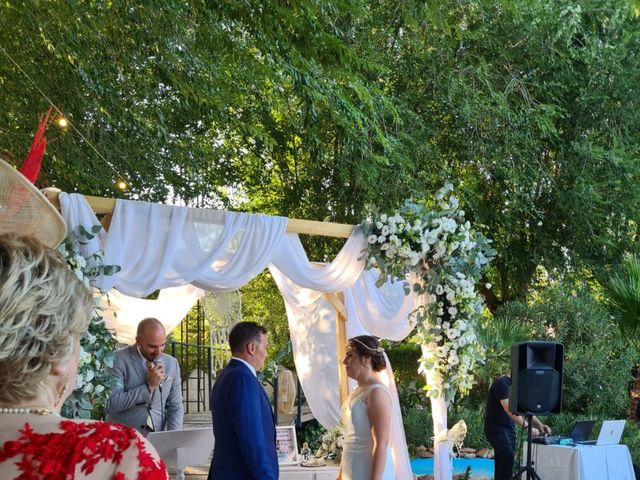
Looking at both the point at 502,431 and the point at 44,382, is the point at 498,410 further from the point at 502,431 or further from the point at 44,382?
the point at 44,382

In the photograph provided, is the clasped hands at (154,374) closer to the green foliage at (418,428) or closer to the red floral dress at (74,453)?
the red floral dress at (74,453)

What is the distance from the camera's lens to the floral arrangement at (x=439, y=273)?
7.53 m

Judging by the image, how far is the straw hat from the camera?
7.35 ft

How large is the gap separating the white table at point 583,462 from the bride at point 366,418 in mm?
3232

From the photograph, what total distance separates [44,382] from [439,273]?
633 centimetres

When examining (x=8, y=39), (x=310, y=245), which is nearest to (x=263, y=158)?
(x=310, y=245)

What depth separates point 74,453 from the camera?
156cm

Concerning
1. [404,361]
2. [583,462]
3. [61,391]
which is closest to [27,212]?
[61,391]

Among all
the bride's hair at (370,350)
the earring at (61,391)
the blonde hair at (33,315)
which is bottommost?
the bride's hair at (370,350)

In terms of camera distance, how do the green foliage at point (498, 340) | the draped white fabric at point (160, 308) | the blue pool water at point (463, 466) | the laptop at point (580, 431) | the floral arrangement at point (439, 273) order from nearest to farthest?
the floral arrangement at point (439, 273)
the laptop at point (580, 431)
the draped white fabric at point (160, 308)
the blue pool water at point (463, 466)
the green foliage at point (498, 340)

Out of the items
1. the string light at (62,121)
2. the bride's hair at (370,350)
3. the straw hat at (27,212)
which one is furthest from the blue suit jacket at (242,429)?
the string light at (62,121)

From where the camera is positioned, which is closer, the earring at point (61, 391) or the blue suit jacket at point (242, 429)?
the earring at point (61, 391)

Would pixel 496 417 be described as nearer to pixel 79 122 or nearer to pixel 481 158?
pixel 79 122

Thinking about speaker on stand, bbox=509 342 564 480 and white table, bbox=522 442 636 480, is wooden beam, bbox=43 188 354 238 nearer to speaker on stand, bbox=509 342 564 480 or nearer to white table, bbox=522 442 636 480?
speaker on stand, bbox=509 342 564 480
